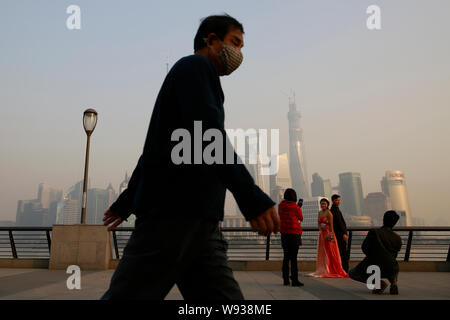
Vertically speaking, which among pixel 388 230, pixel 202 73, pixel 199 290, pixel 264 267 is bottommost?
pixel 264 267

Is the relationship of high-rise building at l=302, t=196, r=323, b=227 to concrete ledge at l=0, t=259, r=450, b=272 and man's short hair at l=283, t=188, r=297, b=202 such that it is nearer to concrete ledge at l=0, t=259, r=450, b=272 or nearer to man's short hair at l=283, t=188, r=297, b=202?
concrete ledge at l=0, t=259, r=450, b=272

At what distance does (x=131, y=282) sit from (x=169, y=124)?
661 millimetres

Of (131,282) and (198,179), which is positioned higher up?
(198,179)

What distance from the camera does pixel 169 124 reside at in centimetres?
151

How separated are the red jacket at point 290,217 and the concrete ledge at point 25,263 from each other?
6863 mm

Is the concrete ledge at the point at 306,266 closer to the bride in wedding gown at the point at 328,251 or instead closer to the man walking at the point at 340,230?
the man walking at the point at 340,230

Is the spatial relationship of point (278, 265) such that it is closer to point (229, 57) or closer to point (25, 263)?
point (25, 263)

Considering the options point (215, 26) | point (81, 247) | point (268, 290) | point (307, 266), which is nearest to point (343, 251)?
point (307, 266)

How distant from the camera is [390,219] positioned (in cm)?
621

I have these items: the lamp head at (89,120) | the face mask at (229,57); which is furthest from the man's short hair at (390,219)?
the lamp head at (89,120)

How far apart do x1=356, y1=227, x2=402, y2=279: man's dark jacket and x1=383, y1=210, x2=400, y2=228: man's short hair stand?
0.10 meters

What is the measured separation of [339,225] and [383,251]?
2.43m
